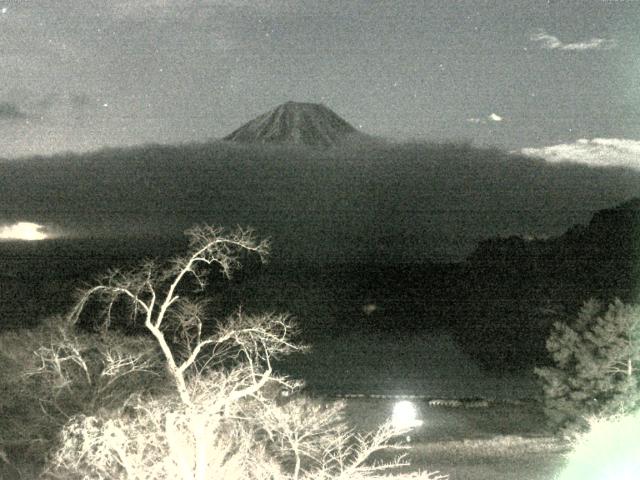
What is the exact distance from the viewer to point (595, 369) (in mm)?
18609

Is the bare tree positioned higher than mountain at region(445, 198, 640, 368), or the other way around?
the bare tree

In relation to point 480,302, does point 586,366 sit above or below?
above

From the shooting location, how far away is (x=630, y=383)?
1819 cm

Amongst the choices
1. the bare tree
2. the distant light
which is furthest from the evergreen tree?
the bare tree

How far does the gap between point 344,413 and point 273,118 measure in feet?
180

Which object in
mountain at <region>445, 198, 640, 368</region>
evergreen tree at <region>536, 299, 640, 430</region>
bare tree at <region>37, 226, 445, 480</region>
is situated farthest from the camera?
mountain at <region>445, 198, 640, 368</region>

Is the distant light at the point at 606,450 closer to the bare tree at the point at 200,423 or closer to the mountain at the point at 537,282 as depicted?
the bare tree at the point at 200,423

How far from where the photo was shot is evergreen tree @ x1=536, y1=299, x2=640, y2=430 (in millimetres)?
18125

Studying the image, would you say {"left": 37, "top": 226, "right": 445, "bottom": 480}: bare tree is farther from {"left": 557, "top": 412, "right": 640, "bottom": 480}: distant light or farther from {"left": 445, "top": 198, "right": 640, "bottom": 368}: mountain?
{"left": 445, "top": 198, "right": 640, "bottom": 368}: mountain

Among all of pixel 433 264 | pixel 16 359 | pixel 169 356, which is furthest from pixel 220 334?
pixel 433 264

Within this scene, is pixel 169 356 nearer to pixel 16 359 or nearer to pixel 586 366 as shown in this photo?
pixel 16 359

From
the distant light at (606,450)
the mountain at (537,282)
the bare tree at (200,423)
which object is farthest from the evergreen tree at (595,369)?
the mountain at (537,282)

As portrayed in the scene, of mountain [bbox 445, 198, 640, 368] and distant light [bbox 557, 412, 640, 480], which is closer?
distant light [bbox 557, 412, 640, 480]

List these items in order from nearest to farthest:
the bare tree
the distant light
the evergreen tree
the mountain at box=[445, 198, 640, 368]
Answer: the bare tree, the distant light, the evergreen tree, the mountain at box=[445, 198, 640, 368]
